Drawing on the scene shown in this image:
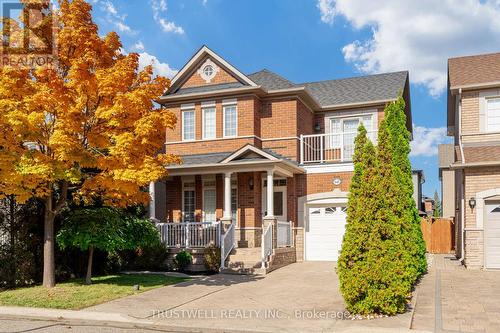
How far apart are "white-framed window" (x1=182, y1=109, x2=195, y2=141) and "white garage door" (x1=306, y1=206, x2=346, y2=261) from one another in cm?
605

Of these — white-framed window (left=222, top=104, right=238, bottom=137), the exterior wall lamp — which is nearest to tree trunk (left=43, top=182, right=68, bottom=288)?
white-framed window (left=222, top=104, right=238, bottom=137)

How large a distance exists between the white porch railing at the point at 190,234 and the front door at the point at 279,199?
8.35ft

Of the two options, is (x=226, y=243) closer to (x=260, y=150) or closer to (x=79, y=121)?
(x=260, y=150)

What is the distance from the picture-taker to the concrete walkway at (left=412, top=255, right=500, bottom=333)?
8.75 meters

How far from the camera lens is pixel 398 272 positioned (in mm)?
9367

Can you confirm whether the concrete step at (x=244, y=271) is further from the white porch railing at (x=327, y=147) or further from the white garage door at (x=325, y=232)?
the white porch railing at (x=327, y=147)

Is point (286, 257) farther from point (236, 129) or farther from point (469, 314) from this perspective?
point (469, 314)

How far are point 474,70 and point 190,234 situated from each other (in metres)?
12.5

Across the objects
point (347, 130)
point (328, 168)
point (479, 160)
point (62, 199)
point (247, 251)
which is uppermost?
point (347, 130)

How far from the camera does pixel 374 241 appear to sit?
945cm

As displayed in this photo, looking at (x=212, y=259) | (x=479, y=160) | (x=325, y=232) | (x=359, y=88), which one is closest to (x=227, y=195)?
(x=212, y=259)

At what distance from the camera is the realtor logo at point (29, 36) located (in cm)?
1212

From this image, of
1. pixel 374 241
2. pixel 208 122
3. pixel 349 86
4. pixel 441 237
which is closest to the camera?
pixel 374 241

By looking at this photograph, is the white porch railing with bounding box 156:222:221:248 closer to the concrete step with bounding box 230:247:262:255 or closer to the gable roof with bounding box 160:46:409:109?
the concrete step with bounding box 230:247:262:255
